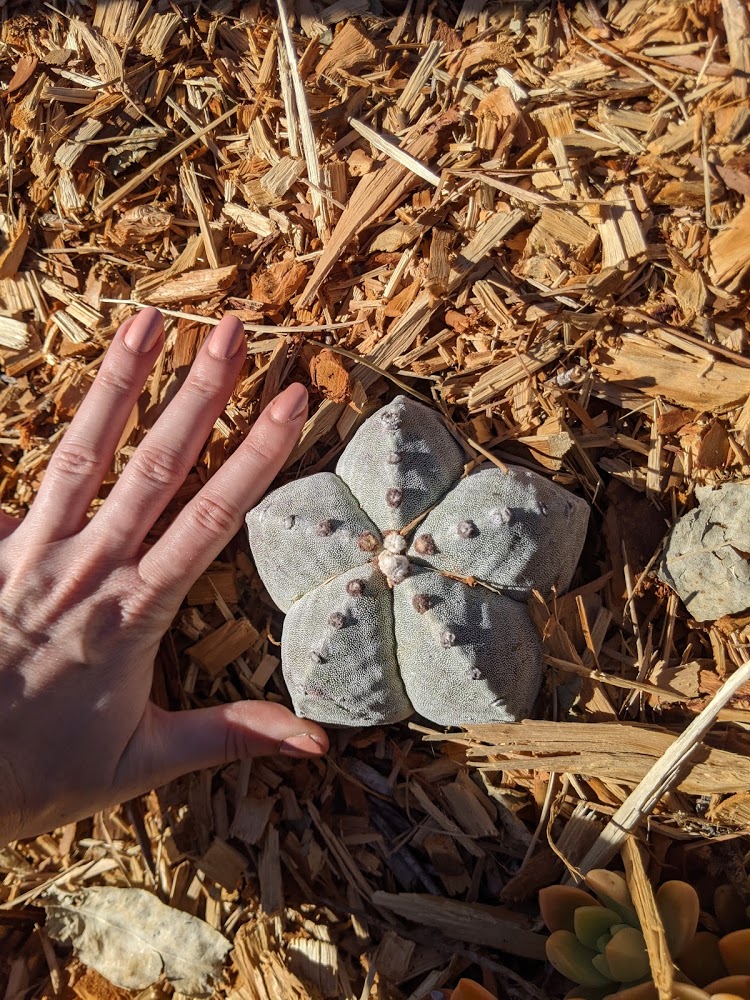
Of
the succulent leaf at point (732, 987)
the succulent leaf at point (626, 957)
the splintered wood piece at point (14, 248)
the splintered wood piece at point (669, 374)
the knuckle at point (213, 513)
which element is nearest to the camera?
the succulent leaf at point (732, 987)

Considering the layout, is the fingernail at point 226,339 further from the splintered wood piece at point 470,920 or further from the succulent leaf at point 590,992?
the succulent leaf at point 590,992

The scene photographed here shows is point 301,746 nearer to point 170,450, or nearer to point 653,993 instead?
point 170,450

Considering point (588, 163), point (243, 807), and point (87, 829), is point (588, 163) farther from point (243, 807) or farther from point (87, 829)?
point (87, 829)

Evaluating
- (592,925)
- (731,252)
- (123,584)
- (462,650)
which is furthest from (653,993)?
(731,252)

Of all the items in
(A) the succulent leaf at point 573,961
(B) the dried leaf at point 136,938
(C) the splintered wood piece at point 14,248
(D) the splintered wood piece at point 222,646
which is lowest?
(B) the dried leaf at point 136,938

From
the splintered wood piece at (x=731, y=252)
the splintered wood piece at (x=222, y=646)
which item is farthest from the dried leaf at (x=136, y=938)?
the splintered wood piece at (x=731, y=252)

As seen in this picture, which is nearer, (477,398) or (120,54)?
(477,398)

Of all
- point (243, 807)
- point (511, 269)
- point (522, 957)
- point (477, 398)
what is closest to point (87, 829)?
point (243, 807)
